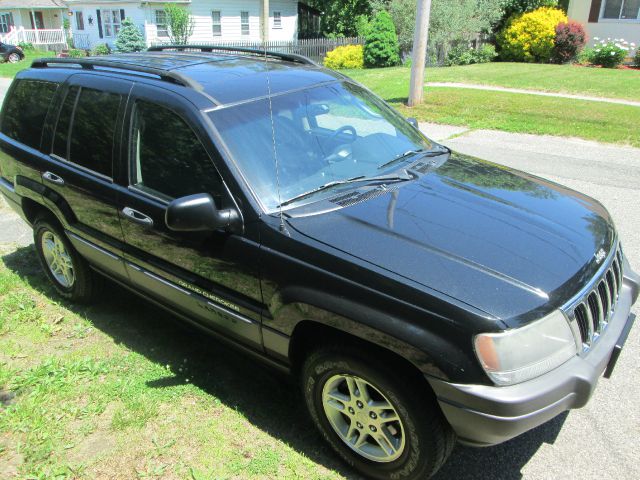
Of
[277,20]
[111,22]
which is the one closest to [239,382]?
[111,22]

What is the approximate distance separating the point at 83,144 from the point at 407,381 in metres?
2.77

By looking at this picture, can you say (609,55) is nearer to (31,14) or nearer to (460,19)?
(460,19)

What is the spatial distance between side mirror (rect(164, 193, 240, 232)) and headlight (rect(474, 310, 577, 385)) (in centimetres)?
139

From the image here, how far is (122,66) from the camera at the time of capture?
3.83m

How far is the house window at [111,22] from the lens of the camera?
33.6 m

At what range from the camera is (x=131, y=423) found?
10.6 ft

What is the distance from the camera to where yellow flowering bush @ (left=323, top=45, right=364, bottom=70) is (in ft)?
78.5

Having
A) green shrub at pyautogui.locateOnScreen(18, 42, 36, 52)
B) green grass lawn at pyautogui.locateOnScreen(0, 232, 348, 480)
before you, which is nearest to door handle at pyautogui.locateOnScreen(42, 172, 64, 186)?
green grass lawn at pyautogui.locateOnScreen(0, 232, 348, 480)

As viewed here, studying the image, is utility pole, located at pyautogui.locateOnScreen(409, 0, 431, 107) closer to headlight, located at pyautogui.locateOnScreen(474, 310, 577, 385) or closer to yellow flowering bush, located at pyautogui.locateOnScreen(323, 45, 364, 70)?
headlight, located at pyautogui.locateOnScreen(474, 310, 577, 385)

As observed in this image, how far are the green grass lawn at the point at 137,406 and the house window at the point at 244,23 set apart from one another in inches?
1372

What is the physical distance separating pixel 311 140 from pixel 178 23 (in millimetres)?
29753

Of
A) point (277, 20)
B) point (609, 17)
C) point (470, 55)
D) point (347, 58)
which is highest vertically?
point (609, 17)

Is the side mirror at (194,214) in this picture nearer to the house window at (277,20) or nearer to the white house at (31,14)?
the house window at (277,20)

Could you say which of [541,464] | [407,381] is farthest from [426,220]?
[541,464]
